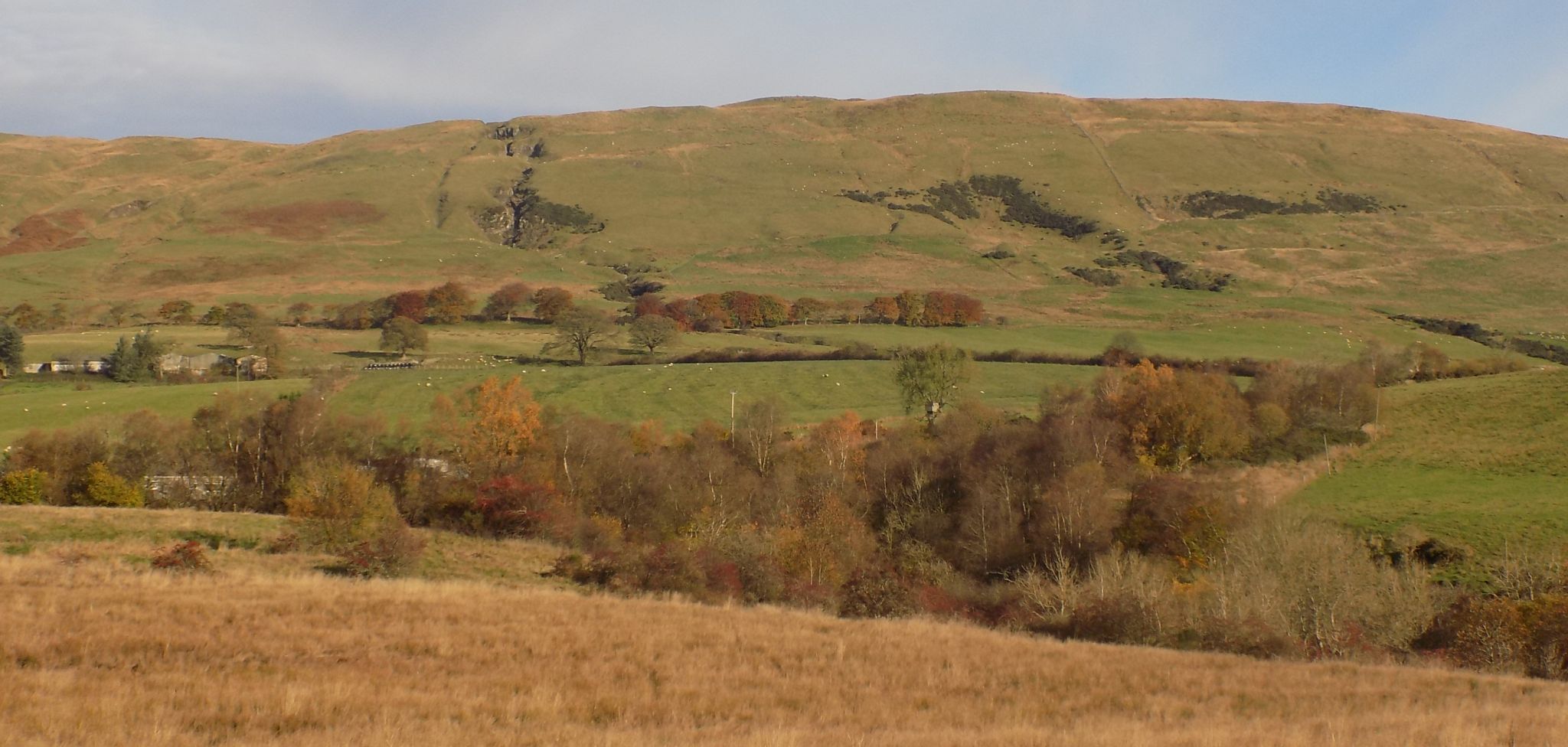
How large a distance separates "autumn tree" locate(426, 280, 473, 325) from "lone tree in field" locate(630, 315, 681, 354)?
1324 inches

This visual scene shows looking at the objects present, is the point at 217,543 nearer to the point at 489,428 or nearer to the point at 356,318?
Answer: the point at 489,428

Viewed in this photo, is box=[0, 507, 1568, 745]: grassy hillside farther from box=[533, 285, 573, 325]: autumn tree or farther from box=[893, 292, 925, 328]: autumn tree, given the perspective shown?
box=[533, 285, 573, 325]: autumn tree

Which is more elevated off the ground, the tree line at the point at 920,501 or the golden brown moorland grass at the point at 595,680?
the golden brown moorland grass at the point at 595,680

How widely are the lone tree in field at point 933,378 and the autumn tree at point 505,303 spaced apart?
71.3 m

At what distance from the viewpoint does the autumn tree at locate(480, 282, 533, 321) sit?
456 ft

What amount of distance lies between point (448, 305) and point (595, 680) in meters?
126

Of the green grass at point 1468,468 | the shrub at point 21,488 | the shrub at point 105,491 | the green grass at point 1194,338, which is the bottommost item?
the shrub at point 105,491

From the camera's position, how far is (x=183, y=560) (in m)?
27.9

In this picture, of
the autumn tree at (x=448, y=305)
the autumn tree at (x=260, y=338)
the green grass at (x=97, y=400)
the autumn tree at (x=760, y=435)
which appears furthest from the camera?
the autumn tree at (x=448, y=305)

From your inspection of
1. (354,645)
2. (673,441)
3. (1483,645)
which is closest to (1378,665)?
(1483,645)

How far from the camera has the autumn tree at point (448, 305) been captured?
135m

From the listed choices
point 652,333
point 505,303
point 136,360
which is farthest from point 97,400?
point 505,303

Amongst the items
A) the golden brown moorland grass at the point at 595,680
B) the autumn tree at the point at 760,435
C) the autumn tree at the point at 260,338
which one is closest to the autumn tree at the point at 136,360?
the autumn tree at the point at 260,338

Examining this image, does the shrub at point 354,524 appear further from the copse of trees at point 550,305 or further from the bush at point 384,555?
the copse of trees at point 550,305
